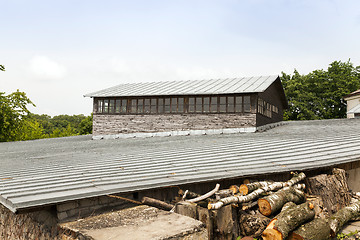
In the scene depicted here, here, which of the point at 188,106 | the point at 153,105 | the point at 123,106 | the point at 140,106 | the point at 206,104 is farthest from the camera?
the point at 123,106

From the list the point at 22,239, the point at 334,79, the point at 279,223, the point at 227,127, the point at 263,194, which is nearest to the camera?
Result: the point at 279,223

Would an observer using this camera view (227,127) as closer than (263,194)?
No

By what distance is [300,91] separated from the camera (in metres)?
42.9

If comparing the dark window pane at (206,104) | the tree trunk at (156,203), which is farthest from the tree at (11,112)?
the tree trunk at (156,203)

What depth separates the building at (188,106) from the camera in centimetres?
1866

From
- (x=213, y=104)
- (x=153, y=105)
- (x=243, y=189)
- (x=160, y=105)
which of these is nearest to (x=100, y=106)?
(x=153, y=105)

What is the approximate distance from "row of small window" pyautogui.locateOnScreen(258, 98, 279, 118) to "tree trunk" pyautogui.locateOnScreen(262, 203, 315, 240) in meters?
13.7

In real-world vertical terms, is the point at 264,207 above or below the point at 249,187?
below

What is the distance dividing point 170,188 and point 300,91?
4079 centimetres

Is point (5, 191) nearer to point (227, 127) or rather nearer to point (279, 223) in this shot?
point (279, 223)

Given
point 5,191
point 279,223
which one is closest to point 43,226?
point 5,191

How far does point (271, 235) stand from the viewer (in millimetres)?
5160

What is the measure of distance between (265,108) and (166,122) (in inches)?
259

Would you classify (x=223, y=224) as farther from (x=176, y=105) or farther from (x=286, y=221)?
(x=176, y=105)
